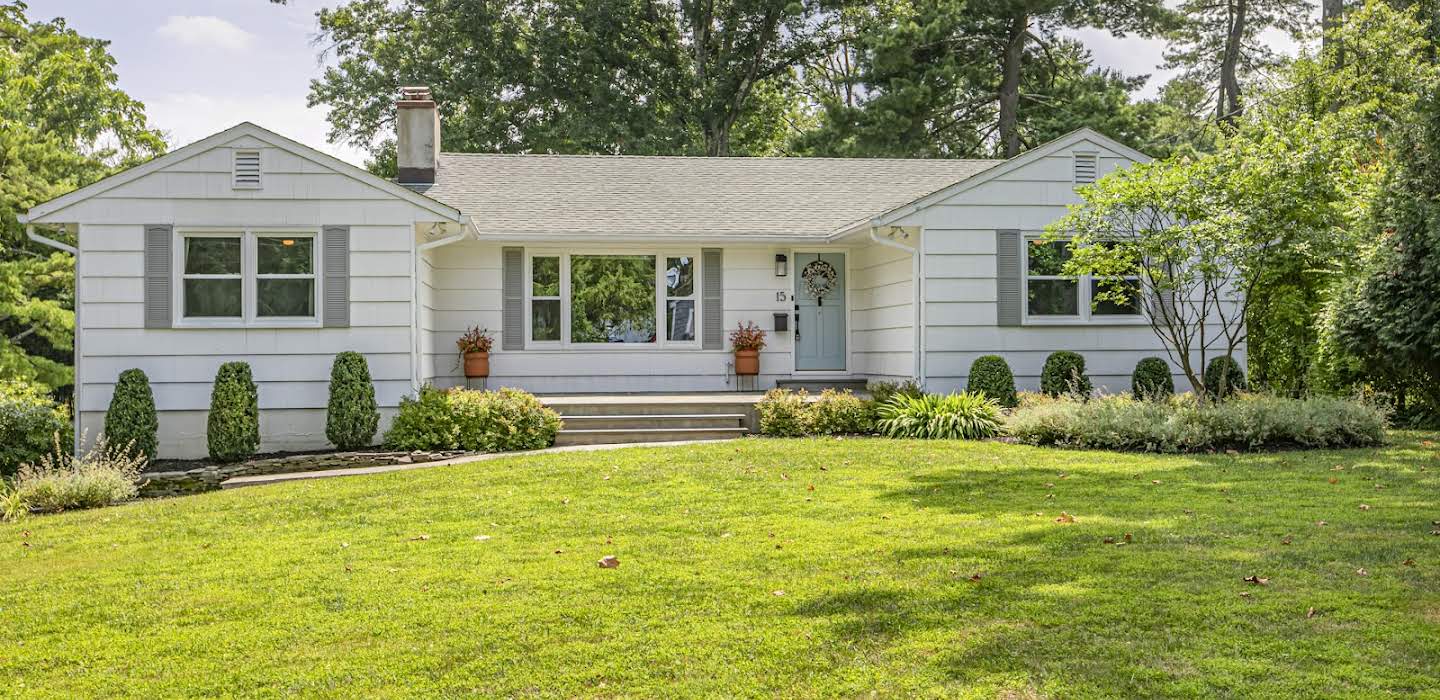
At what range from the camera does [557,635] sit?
4344 mm

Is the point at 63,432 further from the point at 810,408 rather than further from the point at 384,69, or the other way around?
the point at 384,69

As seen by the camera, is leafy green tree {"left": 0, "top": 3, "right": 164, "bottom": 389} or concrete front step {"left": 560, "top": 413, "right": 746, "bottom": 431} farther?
leafy green tree {"left": 0, "top": 3, "right": 164, "bottom": 389}

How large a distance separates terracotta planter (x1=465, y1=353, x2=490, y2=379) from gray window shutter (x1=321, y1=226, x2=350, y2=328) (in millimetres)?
2176

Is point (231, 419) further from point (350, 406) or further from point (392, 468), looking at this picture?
point (392, 468)

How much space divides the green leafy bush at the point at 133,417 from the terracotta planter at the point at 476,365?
3895mm

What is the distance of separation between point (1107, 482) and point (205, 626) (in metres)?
6.47

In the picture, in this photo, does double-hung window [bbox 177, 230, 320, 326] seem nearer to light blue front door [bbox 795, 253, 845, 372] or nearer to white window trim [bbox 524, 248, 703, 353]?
white window trim [bbox 524, 248, 703, 353]

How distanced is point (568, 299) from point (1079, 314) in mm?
→ 6974

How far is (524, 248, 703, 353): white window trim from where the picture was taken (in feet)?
47.9

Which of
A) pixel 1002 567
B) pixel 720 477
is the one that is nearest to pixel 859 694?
pixel 1002 567

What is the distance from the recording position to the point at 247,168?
39.3 ft

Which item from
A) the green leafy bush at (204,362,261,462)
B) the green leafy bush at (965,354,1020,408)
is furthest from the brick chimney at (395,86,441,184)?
the green leafy bush at (965,354,1020,408)

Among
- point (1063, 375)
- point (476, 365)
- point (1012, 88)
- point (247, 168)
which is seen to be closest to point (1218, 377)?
point (1063, 375)

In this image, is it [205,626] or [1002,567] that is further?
[1002,567]
